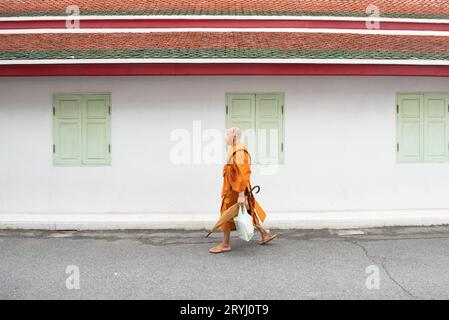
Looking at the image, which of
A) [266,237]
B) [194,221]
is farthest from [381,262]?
[194,221]

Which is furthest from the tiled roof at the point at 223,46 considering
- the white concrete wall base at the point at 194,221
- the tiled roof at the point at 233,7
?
the white concrete wall base at the point at 194,221

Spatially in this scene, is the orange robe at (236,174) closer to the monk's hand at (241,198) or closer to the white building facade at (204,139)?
the monk's hand at (241,198)

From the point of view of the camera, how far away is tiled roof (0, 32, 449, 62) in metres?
7.09

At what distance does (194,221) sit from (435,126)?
185 inches

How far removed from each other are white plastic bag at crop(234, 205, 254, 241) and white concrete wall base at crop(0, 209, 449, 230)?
4.97 ft

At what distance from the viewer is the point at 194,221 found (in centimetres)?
710

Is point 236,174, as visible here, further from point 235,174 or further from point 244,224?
point 244,224

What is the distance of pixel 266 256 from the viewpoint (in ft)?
18.6

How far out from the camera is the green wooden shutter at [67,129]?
24.9 ft

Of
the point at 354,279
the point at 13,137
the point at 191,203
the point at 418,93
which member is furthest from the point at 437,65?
the point at 13,137

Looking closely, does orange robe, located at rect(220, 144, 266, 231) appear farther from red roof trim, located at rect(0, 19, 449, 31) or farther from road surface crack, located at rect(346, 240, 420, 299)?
red roof trim, located at rect(0, 19, 449, 31)

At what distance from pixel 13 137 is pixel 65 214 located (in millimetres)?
1655

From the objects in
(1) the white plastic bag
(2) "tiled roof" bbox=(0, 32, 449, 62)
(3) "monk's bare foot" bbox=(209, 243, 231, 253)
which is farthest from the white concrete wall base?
(2) "tiled roof" bbox=(0, 32, 449, 62)
